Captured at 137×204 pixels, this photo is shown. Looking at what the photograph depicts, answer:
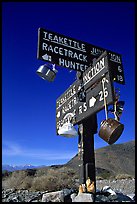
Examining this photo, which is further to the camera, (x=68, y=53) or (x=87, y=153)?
(x=68, y=53)

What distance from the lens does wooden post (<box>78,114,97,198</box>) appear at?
5.51 m

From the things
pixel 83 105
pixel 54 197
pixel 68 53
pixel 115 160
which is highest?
pixel 68 53

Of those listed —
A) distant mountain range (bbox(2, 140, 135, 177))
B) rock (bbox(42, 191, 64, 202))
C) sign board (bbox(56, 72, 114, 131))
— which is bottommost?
distant mountain range (bbox(2, 140, 135, 177))

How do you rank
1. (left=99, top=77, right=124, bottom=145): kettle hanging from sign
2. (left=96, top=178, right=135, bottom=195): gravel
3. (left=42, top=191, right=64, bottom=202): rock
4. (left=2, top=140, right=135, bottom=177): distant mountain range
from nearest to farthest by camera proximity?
(left=99, top=77, right=124, bottom=145): kettle hanging from sign → (left=42, top=191, right=64, bottom=202): rock → (left=96, top=178, right=135, bottom=195): gravel → (left=2, top=140, right=135, bottom=177): distant mountain range

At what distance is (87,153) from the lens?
18.8ft

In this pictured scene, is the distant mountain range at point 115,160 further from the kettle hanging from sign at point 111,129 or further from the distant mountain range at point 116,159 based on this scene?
the kettle hanging from sign at point 111,129

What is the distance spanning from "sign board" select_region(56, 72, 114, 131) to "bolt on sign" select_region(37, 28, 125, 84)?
544mm

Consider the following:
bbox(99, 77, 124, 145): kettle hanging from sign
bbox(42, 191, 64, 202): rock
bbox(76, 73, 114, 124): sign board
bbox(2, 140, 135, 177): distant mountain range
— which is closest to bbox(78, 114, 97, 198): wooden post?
bbox(76, 73, 114, 124): sign board

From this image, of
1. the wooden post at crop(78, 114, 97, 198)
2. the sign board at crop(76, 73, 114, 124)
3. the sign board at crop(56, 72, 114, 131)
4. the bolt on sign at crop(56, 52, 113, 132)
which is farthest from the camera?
the wooden post at crop(78, 114, 97, 198)

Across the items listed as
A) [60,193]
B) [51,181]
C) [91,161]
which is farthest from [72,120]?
[51,181]

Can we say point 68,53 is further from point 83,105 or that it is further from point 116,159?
point 116,159

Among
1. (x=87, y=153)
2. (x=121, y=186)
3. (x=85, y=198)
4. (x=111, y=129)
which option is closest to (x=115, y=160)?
(x=121, y=186)

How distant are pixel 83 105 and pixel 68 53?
3.96 ft

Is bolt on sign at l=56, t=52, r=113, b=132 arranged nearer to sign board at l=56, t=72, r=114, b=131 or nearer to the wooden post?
sign board at l=56, t=72, r=114, b=131
